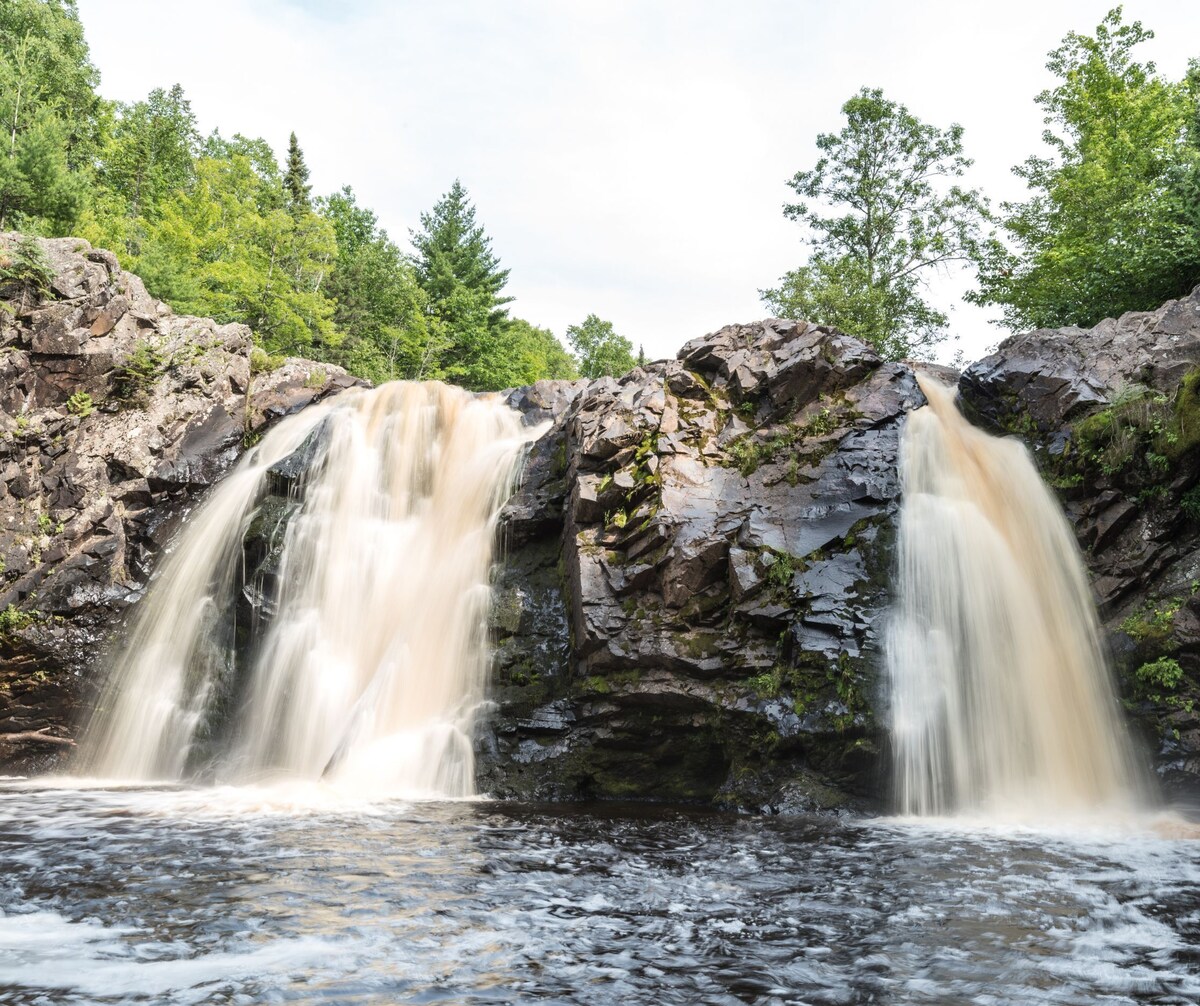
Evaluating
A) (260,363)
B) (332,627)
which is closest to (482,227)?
(260,363)

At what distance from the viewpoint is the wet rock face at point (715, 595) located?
9.09 metres

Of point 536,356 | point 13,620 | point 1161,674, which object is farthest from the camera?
point 536,356

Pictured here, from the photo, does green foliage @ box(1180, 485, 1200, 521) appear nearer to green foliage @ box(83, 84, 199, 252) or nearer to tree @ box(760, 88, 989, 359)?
A: tree @ box(760, 88, 989, 359)

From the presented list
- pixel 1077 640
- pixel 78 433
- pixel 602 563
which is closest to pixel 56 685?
pixel 78 433

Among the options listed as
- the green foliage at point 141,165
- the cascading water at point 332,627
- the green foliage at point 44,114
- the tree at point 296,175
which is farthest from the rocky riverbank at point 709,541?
the tree at point 296,175

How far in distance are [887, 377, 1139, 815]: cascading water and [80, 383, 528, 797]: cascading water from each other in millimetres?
5666

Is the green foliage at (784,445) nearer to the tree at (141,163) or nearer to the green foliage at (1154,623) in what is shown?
the green foliage at (1154,623)

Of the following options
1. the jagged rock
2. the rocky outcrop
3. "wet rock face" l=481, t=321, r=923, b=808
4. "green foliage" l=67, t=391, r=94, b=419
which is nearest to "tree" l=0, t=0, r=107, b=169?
"green foliage" l=67, t=391, r=94, b=419

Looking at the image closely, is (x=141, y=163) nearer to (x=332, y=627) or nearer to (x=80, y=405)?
(x=80, y=405)

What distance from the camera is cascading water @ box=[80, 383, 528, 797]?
10242mm

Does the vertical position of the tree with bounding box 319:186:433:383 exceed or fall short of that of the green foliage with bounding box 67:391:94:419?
it exceeds it

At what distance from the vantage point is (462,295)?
1407 inches

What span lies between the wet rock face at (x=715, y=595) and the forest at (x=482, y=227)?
26.1ft

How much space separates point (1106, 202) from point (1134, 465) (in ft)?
38.7
